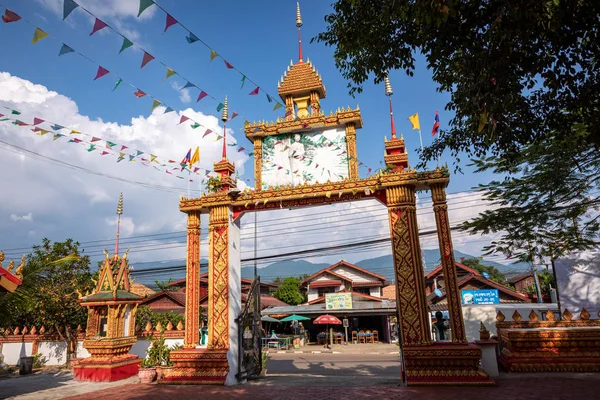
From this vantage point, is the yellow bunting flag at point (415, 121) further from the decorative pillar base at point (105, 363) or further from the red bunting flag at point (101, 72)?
the decorative pillar base at point (105, 363)

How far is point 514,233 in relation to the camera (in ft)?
35.4

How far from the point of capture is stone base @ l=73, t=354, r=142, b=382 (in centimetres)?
1245

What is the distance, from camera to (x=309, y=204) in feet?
36.8

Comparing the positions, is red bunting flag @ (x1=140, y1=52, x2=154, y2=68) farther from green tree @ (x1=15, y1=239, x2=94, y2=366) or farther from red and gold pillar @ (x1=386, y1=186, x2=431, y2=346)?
green tree @ (x1=15, y1=239, x2=94, y2=366)

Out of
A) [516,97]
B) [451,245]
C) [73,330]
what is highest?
[516,97]

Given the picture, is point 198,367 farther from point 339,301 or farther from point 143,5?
point 339,301

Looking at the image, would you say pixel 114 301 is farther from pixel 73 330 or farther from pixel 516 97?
pixel 516 97

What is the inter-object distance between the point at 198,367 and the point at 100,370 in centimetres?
399

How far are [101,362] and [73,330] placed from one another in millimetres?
6911

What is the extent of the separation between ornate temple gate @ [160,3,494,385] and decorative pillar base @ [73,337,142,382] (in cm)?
275

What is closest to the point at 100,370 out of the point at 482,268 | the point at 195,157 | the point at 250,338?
the point at 250,338

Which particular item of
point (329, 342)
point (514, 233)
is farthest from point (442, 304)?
point (514, 233)

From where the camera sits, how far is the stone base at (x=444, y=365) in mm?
9000

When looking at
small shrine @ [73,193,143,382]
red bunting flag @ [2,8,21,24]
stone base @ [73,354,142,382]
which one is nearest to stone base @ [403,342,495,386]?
stone base @ [73,354,142,382]
